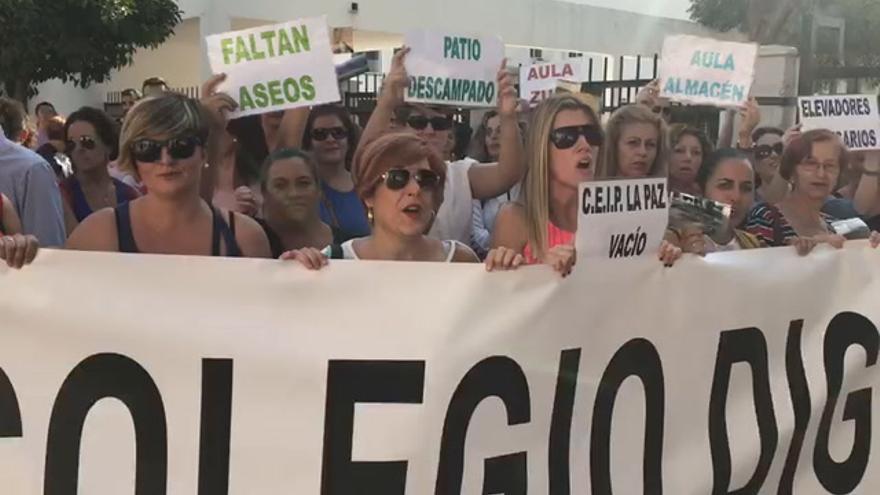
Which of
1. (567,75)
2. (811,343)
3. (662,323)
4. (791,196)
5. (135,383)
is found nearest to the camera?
(135,383)

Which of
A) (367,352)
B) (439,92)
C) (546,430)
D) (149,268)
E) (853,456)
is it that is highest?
(439,92)

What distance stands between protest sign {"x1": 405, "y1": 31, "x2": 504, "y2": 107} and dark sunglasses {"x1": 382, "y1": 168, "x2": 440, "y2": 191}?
4.00 ft

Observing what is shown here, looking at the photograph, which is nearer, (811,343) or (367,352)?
(367,352)

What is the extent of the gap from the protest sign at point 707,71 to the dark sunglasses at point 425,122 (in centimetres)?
144

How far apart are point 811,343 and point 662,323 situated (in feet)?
1.82

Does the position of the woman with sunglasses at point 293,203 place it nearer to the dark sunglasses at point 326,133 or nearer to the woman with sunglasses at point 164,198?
the dark sunglasses at point 326,133

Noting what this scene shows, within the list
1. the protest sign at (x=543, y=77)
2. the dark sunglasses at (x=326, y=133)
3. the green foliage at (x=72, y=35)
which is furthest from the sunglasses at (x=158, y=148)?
the green foliage at (x=72, y=35)

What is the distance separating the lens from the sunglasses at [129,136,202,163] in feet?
8.86

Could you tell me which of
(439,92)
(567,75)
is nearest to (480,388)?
(439,92)

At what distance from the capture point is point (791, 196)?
155 inches

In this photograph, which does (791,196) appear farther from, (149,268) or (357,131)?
(149,268)

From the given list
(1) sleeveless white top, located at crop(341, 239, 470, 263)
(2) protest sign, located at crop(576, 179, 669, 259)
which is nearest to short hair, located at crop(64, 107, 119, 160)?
(1) sleeveless white top, located at crop(341, 239, 470, 263)

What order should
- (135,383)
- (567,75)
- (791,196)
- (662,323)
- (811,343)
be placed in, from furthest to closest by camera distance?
1. (567,75)
2. (791,196)
3. (811,343)
4. (662,323)
5. (135,383)

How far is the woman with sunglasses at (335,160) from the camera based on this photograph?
3.76m
